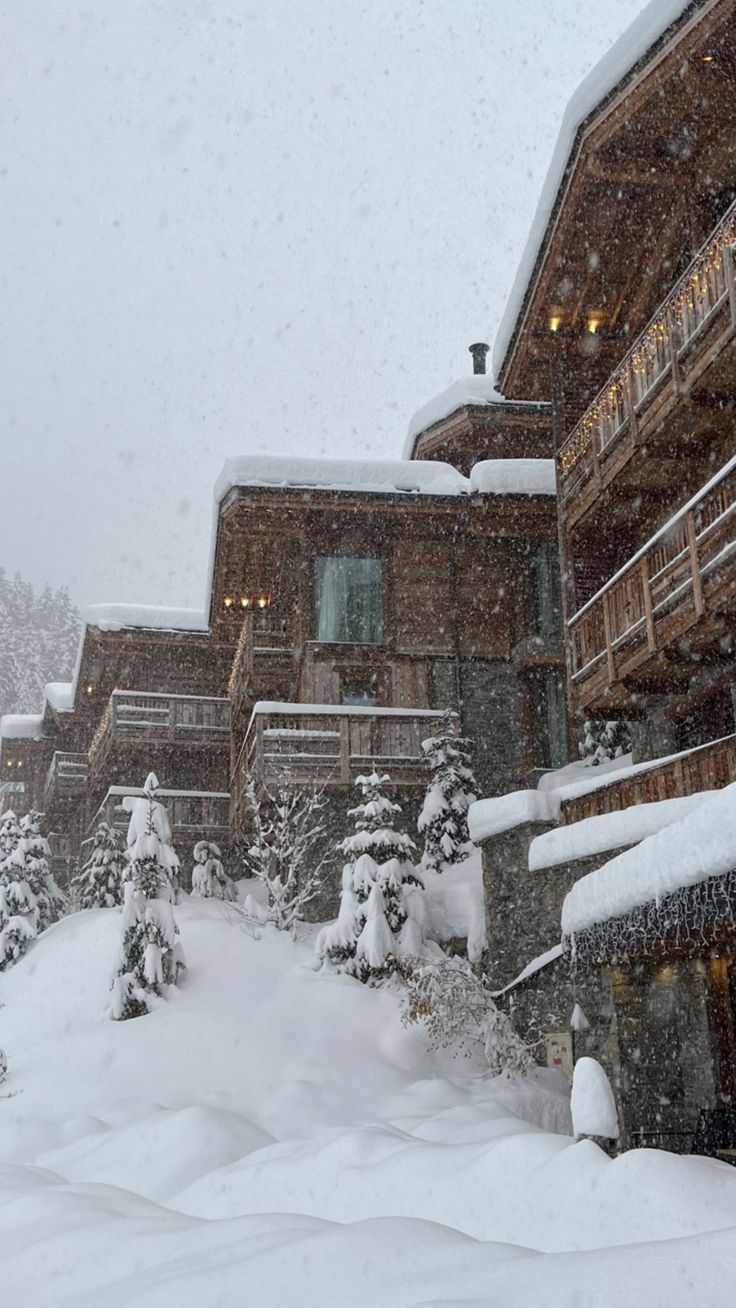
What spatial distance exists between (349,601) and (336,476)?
252 cm

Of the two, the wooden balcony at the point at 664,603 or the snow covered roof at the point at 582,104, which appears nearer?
the wooden balcony at the point at 664,603

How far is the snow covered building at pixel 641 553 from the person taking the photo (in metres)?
10.1

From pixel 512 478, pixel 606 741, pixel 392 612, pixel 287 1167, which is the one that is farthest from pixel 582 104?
pixel 287 1167

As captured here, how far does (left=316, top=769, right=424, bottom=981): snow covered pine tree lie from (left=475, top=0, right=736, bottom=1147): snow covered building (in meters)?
1.38

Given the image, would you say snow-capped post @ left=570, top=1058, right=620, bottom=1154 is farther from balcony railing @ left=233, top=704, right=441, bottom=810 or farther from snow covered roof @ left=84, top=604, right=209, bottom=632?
snow covered roof @ left=84, top=604, right=209, bottom=632

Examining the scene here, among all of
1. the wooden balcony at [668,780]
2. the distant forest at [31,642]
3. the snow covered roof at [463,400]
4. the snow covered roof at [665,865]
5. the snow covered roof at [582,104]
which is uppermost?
the distant forest at [31,642]

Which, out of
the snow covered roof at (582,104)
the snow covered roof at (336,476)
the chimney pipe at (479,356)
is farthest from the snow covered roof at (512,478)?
the chimney pipe at (479,356)

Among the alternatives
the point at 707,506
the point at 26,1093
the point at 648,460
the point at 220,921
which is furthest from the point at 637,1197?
the point at 220,921

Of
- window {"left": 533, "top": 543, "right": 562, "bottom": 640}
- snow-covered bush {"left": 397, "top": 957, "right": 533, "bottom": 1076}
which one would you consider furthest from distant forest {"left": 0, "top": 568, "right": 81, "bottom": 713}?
snow-covered bush {"left": 397, "top": 957, "right": 533, "bottom": 1076}

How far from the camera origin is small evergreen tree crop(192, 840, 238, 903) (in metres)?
24.2

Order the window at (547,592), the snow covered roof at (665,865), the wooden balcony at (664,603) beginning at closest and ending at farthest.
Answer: the snow covered roof at (665,865) → the wooden balcony at (664,603) → the window at (547,592)

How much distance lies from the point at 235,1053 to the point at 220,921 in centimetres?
444

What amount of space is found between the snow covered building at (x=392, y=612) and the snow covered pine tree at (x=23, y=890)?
3936 millimetres

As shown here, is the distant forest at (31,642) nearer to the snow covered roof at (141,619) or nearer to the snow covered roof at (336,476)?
the snow covered roof at (141,619)
